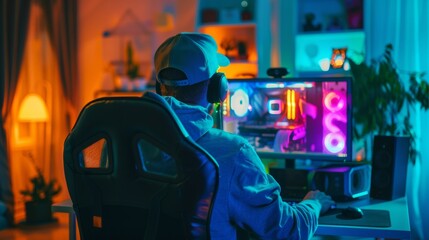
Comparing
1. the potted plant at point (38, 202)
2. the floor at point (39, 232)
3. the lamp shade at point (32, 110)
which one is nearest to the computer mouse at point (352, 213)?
the floor at point (39, 232)

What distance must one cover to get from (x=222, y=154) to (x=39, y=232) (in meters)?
3.20

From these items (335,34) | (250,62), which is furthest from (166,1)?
(335,34)

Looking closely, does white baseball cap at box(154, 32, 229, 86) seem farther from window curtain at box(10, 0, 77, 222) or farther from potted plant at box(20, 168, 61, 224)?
window curtain at box(10, 0, 77, 222)

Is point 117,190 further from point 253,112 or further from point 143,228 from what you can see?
point 253,112

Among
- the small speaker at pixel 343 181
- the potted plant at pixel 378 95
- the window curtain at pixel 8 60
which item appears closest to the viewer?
the small speaker at pixel 343 181

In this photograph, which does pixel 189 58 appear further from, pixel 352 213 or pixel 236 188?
pixel 352 213

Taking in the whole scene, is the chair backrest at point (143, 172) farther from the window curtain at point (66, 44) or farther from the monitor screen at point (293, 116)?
the window curtain at point (66, 44)

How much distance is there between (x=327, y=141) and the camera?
91.4 inches

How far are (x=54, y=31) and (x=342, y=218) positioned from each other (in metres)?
3.84

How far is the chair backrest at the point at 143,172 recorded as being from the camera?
120 centimetres

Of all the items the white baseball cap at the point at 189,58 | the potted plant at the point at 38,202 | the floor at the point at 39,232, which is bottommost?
the floor at the point at 39,232

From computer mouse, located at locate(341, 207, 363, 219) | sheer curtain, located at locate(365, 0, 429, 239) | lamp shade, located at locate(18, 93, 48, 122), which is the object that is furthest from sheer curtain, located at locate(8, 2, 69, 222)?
computer mouse, located at locate(341, 207, 363, 219)

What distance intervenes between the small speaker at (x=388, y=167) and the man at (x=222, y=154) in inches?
31.3

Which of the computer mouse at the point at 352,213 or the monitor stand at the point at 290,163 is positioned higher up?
the monitor stand at the point at 290,163
